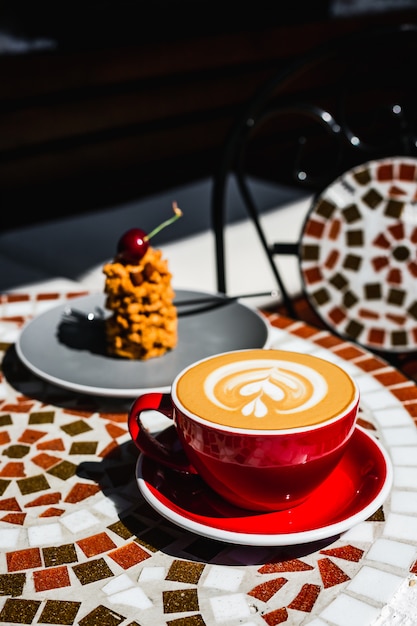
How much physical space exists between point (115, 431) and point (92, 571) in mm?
249

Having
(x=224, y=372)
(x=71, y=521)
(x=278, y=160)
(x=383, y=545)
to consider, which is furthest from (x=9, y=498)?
(x=278, y=160)

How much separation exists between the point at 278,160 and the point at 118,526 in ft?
9.62

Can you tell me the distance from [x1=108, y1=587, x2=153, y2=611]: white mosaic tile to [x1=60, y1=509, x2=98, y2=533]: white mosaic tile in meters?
0.10

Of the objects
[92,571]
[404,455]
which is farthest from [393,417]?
[92,571]

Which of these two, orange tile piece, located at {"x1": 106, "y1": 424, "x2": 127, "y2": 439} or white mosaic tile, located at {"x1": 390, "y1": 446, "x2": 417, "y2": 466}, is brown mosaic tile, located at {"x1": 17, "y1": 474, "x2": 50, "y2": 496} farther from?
white mosaic tile, located at {"x1": 390, "y1": 446, "x2": 417, "y2": 466}

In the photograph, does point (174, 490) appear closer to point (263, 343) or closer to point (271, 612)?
point (271, 612)

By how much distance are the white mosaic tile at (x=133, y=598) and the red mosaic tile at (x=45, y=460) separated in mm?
232

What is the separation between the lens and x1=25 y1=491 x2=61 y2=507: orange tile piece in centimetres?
79

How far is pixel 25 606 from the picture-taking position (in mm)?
647

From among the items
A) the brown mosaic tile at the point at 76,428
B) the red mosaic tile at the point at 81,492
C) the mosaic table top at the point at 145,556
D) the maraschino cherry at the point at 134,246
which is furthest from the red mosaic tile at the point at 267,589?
the maraschino cherry at the point at 134,246

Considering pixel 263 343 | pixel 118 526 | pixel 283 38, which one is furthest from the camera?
pixel 283 38

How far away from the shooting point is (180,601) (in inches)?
25.5

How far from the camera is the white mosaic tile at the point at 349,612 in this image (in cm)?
62

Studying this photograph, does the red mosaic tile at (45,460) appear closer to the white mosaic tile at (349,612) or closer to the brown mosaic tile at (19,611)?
the brown mosaic tile at (19,611)
